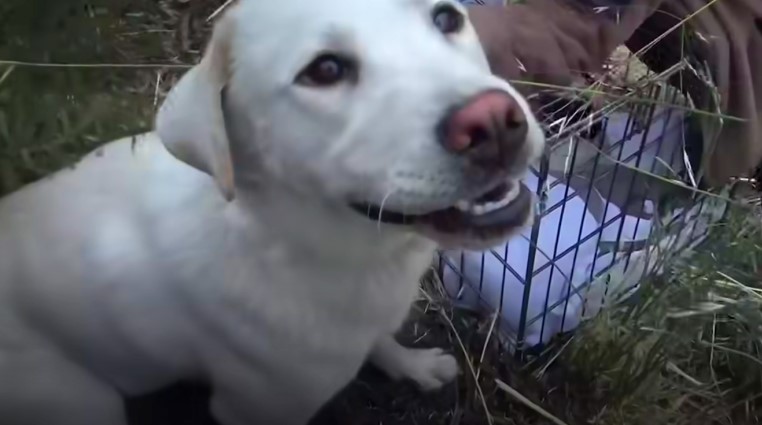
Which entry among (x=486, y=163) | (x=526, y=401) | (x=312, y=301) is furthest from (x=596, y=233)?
(x=486, y=163)

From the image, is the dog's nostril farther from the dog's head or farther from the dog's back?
the dog's back

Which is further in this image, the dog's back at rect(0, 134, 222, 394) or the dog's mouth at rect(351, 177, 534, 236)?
the dog's back at rect(0, 134, 222, 394)

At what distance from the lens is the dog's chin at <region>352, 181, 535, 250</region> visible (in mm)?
1013

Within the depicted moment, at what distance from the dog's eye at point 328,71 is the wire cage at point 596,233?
1.85 ft

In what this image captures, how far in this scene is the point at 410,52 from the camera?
0.96 meters

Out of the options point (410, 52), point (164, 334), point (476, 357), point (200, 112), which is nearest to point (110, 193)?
point (164, 334)

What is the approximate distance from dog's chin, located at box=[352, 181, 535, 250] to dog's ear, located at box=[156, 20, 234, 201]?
0.15m

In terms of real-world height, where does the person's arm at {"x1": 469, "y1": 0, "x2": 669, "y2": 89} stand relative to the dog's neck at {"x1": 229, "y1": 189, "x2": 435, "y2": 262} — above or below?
above

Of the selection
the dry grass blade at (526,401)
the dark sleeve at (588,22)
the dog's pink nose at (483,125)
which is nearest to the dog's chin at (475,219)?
the dog's pink nose at (483,125)

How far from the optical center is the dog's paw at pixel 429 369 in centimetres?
158

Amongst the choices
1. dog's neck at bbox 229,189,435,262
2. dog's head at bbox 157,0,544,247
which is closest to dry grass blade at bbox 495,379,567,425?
dog's neck at bbox 229,189,435,262

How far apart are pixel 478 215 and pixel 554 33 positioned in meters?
0.45

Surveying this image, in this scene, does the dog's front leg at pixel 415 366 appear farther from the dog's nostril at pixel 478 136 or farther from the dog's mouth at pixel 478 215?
the dog's nostril at pixel 478 136

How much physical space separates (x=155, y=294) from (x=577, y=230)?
739 millimetres
